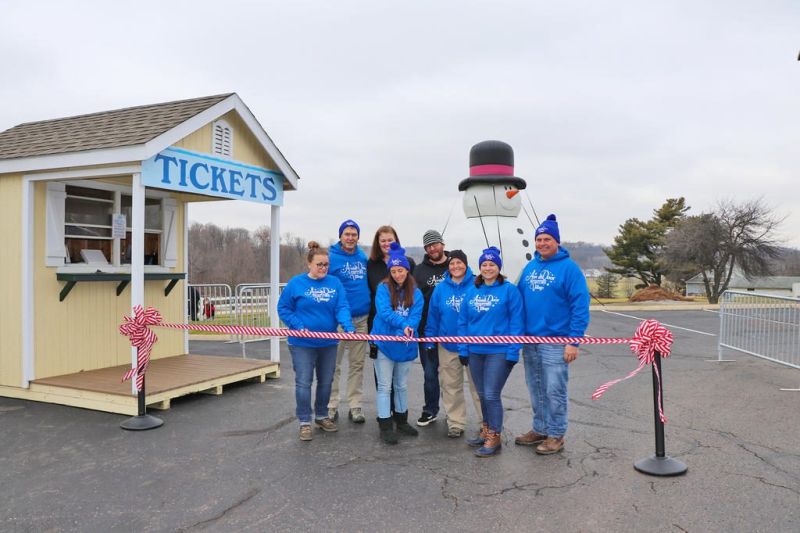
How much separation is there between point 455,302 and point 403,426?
1.26m

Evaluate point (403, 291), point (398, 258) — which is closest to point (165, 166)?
point (398, 258)

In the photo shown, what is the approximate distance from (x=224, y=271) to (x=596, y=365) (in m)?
34.3

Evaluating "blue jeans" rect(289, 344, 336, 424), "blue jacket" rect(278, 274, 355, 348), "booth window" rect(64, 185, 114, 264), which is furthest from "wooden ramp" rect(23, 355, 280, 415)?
"blue jacket" rect(278, 274, 355, 348)

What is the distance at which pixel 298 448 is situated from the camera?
193 inches

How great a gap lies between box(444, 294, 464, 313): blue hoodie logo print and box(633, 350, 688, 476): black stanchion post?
157 cm

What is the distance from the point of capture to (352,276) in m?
5.52

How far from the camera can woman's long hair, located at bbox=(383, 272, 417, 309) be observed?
496 centimetres

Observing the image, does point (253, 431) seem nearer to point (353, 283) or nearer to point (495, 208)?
point (353, 283)

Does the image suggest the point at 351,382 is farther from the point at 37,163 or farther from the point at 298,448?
the point at 37,163

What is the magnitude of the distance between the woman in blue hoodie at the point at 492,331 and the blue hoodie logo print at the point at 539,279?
0.46 feet

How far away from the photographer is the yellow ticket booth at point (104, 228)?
20.5 ft

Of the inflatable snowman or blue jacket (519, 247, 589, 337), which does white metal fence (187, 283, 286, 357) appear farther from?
blue jacket (519, 247, 589, 337)

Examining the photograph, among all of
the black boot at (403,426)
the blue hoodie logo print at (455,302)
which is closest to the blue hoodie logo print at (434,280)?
the blue hoodie logo print at (455,302)

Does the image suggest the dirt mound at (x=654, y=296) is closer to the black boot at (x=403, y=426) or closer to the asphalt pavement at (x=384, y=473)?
the asphalt pavement at (x=384, y=473)
